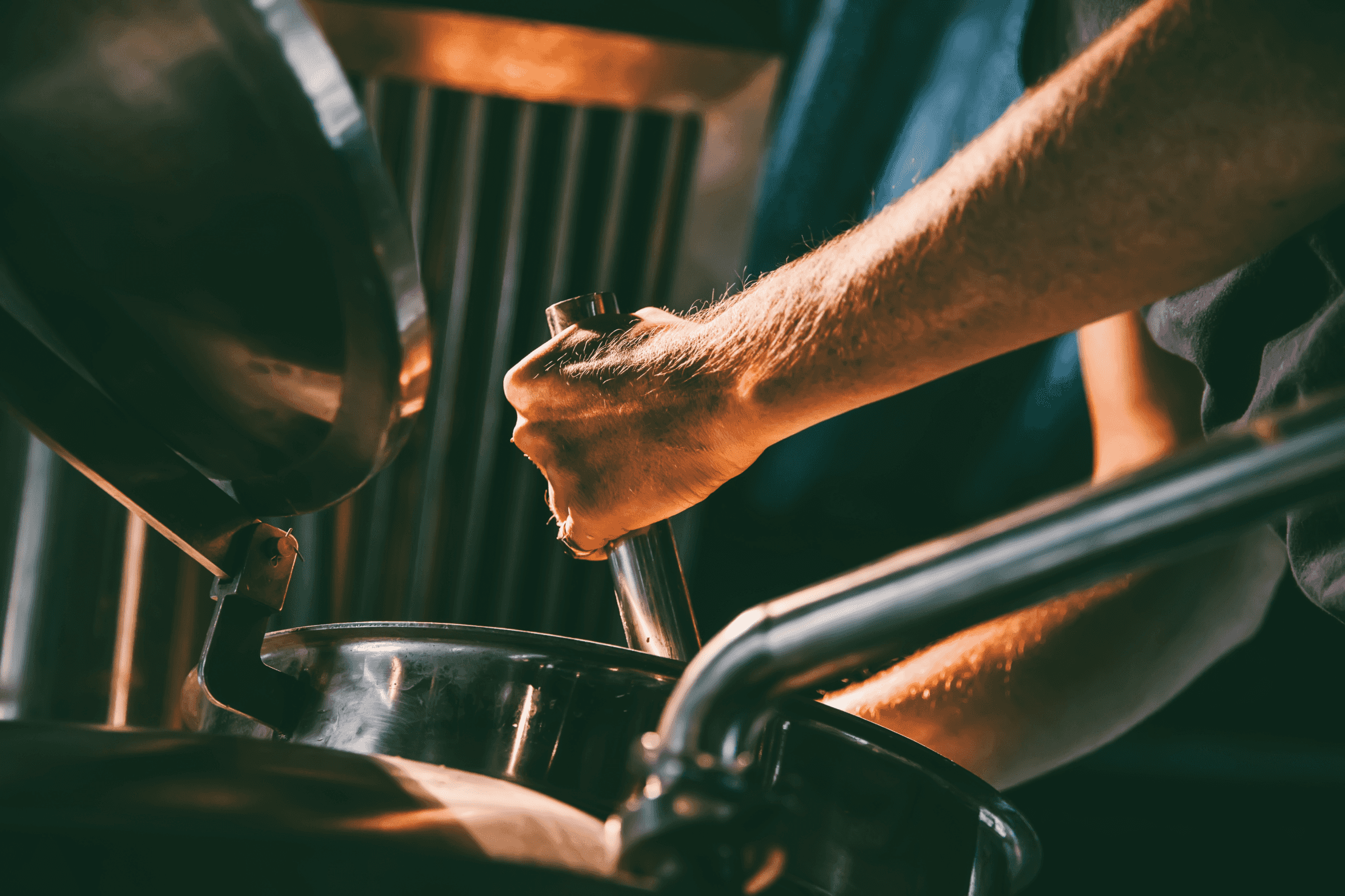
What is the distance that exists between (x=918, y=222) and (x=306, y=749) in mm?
246

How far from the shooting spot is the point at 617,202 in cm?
113

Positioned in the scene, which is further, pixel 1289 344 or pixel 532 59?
pixel 532 59

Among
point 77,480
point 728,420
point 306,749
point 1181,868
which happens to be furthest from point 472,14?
point 1181,868

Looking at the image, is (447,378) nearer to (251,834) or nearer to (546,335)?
(546,335)

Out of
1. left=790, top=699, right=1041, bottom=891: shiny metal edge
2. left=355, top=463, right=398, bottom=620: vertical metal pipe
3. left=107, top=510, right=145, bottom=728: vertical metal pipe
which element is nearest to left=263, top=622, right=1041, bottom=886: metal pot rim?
left=790, top=699, right=1041, bottom=891: shiny metal edge

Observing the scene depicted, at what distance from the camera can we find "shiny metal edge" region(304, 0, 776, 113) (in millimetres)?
961

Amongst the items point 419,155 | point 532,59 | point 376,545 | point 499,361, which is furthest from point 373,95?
point 376,545

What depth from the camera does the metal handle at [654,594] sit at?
424 mm

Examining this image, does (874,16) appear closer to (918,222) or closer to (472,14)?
(472,14)

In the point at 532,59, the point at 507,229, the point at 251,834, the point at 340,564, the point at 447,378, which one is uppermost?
the point at 532,59

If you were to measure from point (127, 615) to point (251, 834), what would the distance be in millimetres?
527

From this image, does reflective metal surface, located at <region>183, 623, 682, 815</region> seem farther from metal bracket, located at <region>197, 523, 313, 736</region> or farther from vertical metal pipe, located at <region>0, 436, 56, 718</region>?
vertical metal pipe, located at <region>0, 436, 56, 718</region>

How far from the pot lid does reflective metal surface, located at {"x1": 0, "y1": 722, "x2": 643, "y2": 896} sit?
0.34ft

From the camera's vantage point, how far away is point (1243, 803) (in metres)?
1.11
